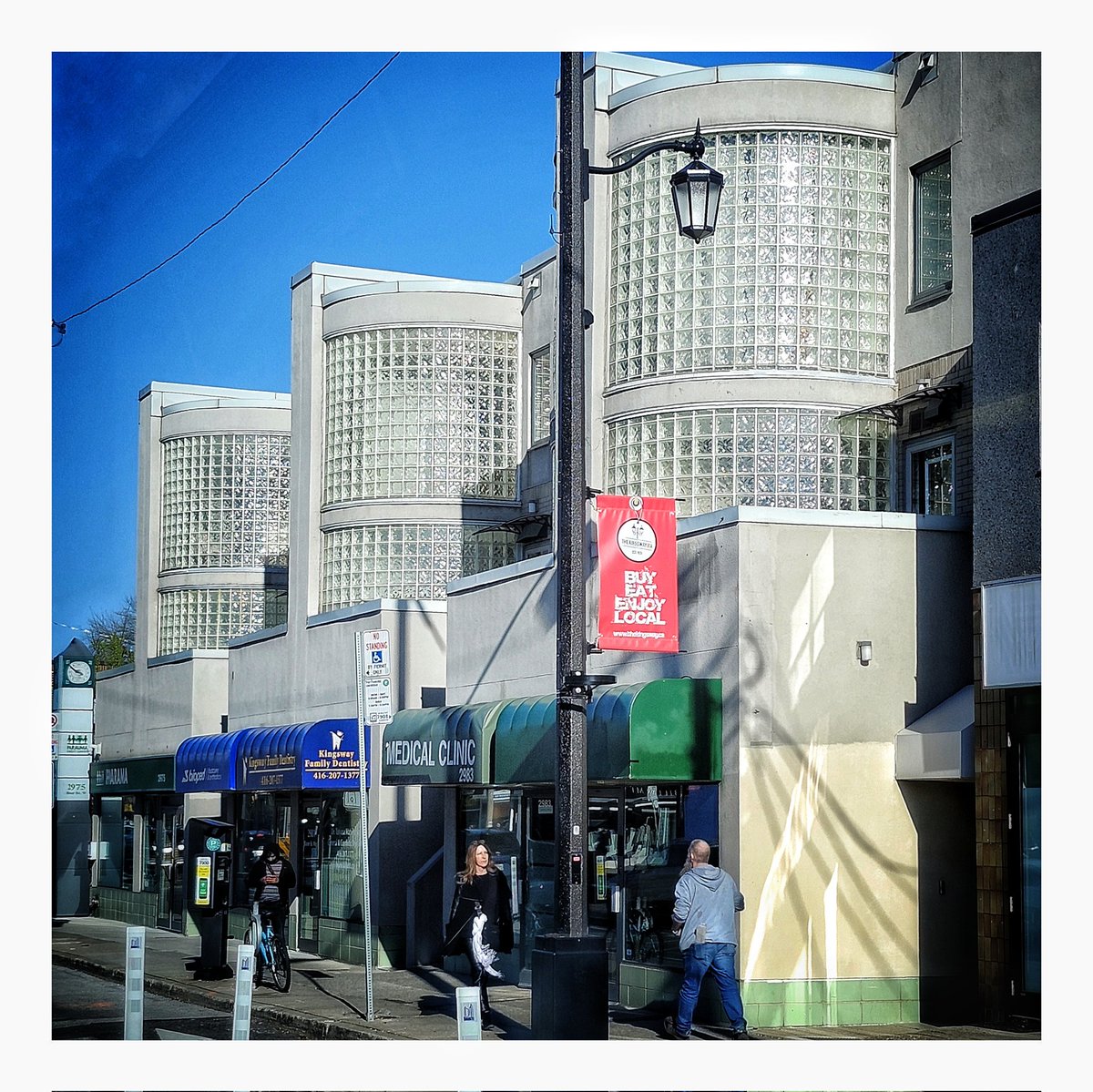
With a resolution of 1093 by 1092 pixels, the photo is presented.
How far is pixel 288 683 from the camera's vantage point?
1041 inches

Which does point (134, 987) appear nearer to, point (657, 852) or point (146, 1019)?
point (146, 1019)

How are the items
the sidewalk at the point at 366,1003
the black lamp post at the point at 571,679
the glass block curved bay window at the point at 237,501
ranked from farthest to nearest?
1. the glass block curved bay window at the point at 237,501
2. the sidewalk at the point at 366,1003
3. the black lamp post at the point at 571,679

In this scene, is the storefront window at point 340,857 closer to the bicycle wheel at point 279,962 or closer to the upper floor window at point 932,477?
the bicycle wheel at point 279,962

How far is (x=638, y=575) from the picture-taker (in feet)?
52.7

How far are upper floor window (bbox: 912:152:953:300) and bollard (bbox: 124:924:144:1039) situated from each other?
11094mm

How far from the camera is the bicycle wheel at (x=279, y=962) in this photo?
61.7 feet

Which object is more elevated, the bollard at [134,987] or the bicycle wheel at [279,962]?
the bollard at [134,987]

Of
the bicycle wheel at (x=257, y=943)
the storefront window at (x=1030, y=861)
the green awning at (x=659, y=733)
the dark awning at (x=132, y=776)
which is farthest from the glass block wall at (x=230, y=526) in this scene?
the storefront window at (x=1030, y=861)

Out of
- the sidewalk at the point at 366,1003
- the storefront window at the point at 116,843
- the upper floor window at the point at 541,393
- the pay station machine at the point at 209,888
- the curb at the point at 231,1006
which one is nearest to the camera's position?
the sidewalk at the point at 366,1003

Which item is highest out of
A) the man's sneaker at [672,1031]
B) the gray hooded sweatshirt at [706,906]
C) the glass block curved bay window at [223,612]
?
the glass block curved bay window at [223,612]

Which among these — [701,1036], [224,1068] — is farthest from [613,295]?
[224,1068]

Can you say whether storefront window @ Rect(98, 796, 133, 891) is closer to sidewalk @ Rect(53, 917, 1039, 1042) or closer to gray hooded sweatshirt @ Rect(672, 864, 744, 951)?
sidewalk @ Rect(53, 917, 1039, 1042)

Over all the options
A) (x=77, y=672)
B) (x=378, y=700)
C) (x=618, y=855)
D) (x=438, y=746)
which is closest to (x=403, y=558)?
(x=77, y=672)

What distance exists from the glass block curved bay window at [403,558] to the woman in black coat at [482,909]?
10286mm
